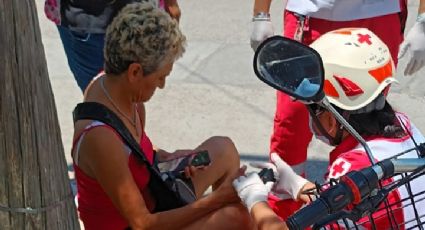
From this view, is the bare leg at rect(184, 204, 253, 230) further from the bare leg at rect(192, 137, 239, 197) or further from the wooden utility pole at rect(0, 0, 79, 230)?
the wooden utility pole at rect(0, 0, 79, 230)

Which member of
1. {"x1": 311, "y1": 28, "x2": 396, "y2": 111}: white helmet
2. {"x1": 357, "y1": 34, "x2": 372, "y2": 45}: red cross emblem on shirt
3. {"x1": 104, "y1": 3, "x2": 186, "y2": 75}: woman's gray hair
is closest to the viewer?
{"x1": 311, "y1": 28, "x2": 396, "y2": 111}: white helmet

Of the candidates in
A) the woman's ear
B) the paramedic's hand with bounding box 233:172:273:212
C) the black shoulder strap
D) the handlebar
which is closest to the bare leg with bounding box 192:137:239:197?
the black shoulder strap

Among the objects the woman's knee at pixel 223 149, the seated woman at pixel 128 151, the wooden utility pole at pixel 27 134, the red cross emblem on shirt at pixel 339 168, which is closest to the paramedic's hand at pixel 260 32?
the woman's knee at pixel 223 149

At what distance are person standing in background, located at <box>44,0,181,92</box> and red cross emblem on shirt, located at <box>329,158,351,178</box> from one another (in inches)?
65.3

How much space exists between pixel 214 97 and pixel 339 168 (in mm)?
3376

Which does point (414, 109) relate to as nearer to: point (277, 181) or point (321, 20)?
point (321, 20)

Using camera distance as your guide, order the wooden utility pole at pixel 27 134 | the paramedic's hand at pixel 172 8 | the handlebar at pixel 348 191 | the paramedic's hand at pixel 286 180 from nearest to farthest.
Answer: the handlebar at pixel 348 191, the wooden utility pole at pixel 27 134, the paramedic's hand at pixel 286 180, the paramedic's hand at pixel 172 8

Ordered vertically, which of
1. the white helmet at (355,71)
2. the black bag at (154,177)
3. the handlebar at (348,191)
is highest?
the handlebar at (348,191)

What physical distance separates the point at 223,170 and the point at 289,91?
1.51m

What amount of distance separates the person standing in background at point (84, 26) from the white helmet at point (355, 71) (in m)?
1.44

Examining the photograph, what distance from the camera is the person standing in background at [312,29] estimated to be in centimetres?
402

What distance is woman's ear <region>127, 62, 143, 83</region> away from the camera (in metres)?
3.26

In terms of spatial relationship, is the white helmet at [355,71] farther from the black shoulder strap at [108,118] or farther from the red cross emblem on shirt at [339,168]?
the black shoulder strap at [108,118]

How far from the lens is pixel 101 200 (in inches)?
130
